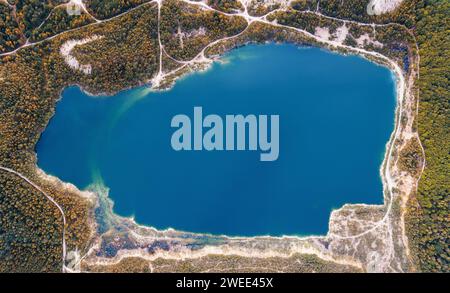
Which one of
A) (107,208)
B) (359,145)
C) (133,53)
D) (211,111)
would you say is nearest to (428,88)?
(359,145)

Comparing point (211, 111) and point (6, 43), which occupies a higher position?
point (6, 43)

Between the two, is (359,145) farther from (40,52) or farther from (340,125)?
(40,52)

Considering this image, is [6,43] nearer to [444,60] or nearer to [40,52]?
[40,52]

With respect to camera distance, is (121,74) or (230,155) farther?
(230,155)

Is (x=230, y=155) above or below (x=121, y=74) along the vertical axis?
below

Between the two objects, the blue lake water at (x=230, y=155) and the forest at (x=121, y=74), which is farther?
the blue lake water at (x=230, y=155)

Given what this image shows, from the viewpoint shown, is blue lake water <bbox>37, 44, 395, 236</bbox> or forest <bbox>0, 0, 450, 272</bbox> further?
blue lake water <bbox>37, 44, 395, 236</bbox>

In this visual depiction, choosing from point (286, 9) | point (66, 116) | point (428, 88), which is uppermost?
point (286, 9)
